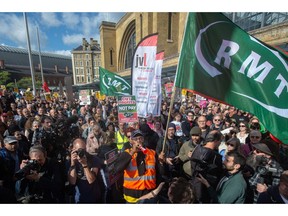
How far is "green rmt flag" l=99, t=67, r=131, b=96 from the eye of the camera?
607 centimetres

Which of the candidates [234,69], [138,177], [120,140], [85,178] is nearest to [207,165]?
[138,177]

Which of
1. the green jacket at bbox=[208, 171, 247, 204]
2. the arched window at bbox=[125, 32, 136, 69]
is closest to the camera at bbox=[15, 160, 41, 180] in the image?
the green jacket at bbox=[208, 171, 247, 204]

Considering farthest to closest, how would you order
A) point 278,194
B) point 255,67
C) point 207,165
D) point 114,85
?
point 114,85 < point 207,165 < point 255,67 < point 278,194

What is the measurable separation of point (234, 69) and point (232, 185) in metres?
1.39

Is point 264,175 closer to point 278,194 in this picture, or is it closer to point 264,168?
point 264,168

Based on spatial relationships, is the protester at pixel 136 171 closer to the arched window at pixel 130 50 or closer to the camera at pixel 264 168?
the camera at pixel 264 168

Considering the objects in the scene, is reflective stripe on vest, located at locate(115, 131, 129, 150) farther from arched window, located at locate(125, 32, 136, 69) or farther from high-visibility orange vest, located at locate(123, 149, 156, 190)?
arched window, located at locate(125, 32, 136, 69)

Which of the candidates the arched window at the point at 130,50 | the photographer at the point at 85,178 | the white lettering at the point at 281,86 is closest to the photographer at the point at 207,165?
the white lettering at the point at 281,86

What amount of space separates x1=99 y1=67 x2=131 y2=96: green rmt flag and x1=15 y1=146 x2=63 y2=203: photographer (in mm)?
3893

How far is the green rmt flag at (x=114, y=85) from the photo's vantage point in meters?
6.07

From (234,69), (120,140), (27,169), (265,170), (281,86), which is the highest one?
(234,69)

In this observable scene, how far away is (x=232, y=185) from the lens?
6.69ft

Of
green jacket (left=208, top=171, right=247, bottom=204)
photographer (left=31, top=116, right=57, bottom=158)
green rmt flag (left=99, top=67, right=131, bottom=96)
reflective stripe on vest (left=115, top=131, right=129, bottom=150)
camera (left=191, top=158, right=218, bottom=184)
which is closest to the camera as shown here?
green jacket (left=208, top=171, right=247, bottom=204)

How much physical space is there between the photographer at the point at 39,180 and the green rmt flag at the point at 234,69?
206 cm
